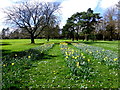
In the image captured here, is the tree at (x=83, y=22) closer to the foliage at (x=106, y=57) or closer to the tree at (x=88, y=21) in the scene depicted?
the tree at (x=88, y=21)

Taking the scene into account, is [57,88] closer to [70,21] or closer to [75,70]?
[75,70]

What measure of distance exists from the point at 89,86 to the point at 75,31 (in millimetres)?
53858

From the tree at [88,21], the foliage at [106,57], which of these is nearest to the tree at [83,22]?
the tree at [88,21]

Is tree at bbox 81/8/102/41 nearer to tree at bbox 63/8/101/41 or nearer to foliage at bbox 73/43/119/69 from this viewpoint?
tree at bbox 63/8/101/41

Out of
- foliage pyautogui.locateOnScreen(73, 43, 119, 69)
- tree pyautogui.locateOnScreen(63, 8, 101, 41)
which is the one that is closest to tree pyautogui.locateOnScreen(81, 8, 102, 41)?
tree pyautogui.locateOnScreen(63, 8, 101, 41)

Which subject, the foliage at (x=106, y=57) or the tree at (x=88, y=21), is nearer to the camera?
the foliage at (x=106, y=57)

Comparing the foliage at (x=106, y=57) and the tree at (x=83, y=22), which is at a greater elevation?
the tree at (x=83, y=22)

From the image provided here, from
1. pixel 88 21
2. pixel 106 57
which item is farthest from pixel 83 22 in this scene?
pixel 106 57

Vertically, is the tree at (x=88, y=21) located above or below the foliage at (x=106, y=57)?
above

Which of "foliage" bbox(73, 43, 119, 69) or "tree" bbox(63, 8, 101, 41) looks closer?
"foliage" bbox(73, 43, 119, 69)

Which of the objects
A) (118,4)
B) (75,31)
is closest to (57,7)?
(118,4)

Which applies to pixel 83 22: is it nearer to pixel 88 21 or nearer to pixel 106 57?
pixel 88 21

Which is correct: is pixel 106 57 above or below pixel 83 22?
below

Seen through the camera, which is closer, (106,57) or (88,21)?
(106,57)
